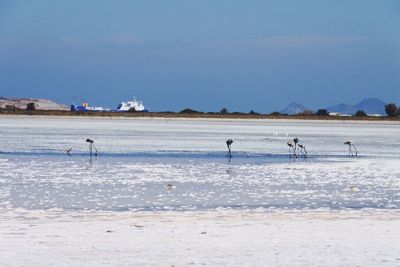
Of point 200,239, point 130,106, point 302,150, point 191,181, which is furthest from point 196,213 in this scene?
point 130,106

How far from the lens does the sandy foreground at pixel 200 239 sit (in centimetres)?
930

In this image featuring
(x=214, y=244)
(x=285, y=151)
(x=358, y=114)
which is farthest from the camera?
(x=358, y=114)

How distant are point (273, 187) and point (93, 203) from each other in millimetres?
4703

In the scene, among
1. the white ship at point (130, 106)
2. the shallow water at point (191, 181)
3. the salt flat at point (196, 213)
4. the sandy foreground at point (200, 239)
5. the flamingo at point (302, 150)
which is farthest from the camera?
the white ship at point (130, 106)

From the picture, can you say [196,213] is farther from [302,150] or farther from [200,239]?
[302,150]

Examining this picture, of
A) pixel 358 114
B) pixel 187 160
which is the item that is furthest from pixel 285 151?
pixel 358 114

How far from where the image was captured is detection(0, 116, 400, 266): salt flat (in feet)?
31.5

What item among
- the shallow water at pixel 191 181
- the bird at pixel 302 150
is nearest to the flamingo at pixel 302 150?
the bird at pixel 302 150

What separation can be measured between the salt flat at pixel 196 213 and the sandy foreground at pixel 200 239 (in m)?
0.01

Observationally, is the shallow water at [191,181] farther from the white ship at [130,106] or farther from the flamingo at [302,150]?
the white ship at [130,106]

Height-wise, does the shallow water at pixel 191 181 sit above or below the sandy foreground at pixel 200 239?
below

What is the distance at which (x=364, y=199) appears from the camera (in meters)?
15.8

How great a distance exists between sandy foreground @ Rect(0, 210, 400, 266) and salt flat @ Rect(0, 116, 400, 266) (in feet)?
0.04

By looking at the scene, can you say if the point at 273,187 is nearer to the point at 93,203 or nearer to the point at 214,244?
the point at 93,203
